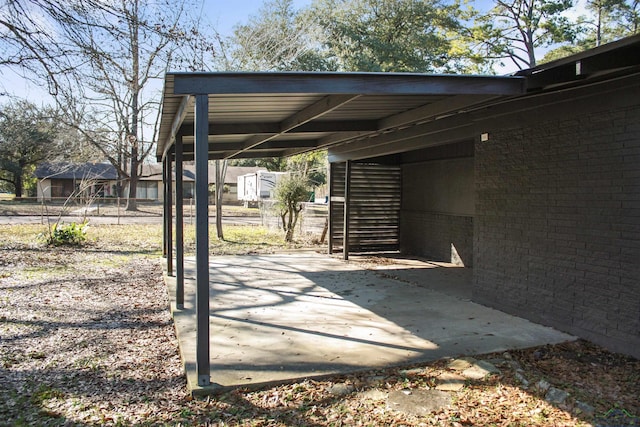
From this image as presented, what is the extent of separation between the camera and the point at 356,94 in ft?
12.7

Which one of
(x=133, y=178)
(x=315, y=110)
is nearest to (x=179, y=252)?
(x=315, y=110)

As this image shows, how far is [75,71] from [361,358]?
289 inches

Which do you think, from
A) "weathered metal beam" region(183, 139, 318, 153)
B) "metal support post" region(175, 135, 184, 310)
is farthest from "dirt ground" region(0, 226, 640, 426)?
"weathered metal beam" region(183, 139, 318, 153)

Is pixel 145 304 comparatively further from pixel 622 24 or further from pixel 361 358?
pixel 622 24

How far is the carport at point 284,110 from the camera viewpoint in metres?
3.40

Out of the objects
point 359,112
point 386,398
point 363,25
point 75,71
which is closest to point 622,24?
point 363,25

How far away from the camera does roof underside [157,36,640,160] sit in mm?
3525

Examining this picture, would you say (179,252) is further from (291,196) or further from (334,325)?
(291,196)

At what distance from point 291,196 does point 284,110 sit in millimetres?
7836

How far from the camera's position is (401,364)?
3.83 metres

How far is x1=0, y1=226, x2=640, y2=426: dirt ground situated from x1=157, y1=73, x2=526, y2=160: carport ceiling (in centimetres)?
221

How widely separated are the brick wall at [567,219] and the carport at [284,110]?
682mm

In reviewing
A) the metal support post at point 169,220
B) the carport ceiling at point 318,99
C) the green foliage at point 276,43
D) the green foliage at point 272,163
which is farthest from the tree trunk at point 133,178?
the carport ceiling at point 318,99

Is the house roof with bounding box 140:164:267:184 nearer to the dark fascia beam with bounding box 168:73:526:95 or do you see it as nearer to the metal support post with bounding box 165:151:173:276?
the metal support post with bounding box 165:151:173:276
